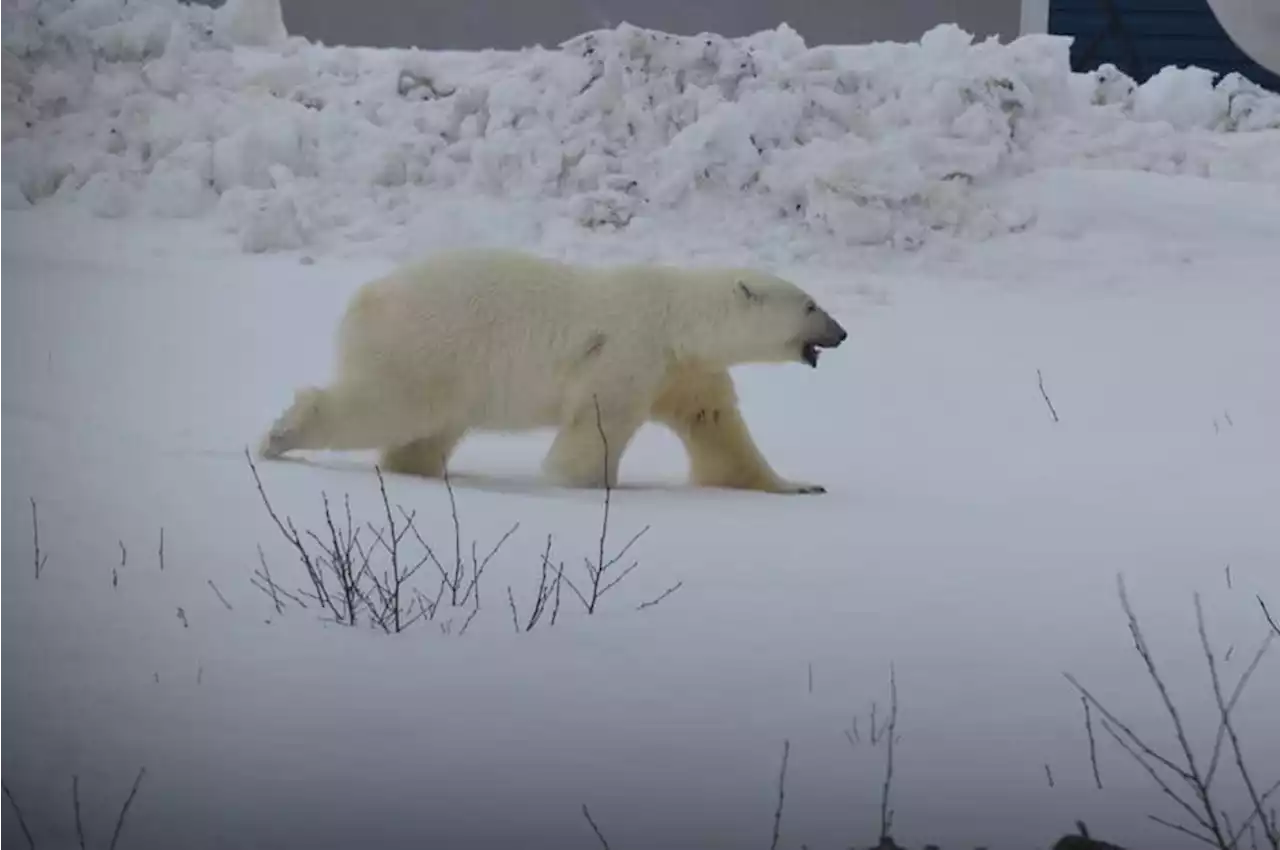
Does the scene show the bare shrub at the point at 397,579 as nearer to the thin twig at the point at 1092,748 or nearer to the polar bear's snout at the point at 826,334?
the thin twig at the point at 1092,748

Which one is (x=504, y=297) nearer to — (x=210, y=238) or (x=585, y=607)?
(x=210, y=238)

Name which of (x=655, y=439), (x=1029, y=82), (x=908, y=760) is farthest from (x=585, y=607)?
(x=1029, y=82)

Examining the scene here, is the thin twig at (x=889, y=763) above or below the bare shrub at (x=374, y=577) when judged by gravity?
below

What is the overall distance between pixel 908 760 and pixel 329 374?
3.92 feet

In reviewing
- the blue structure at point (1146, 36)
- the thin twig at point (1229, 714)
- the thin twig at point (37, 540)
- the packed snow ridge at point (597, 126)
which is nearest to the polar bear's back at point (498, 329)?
the packed snow ridge at point (597, 126)

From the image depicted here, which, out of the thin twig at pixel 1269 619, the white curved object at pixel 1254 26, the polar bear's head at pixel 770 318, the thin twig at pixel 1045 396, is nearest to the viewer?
the thin twig at pixel 1269 619

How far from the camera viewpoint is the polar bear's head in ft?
8.90

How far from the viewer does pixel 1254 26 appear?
2.53 metres

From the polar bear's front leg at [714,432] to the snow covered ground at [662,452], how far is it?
0.20ft

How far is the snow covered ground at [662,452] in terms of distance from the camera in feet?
5.82

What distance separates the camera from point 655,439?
9.85 feet

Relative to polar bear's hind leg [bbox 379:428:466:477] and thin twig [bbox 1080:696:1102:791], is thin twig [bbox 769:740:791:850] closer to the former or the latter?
thin twig [bbox 1080:696:1102:791]

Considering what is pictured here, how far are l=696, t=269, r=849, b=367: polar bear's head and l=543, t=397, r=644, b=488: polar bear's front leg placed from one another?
231 millimetres

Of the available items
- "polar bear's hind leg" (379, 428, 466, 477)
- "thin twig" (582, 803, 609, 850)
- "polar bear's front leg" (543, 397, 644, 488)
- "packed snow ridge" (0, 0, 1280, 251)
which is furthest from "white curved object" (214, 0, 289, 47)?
"thin twig" (582, 803, 609, 850)
